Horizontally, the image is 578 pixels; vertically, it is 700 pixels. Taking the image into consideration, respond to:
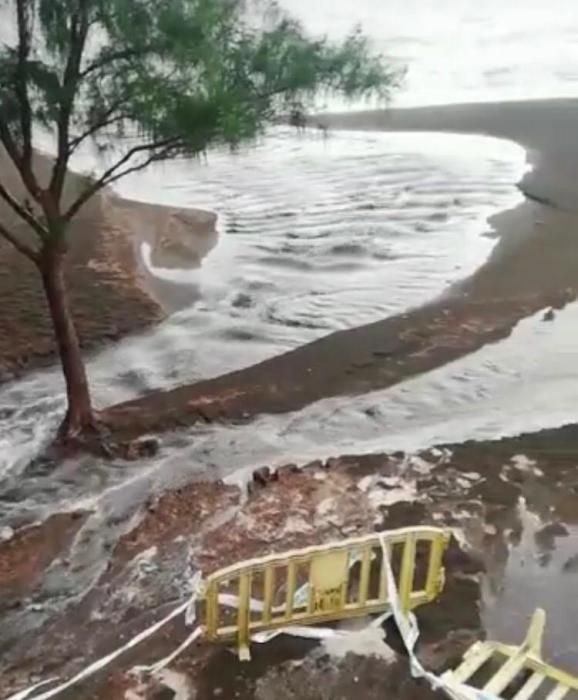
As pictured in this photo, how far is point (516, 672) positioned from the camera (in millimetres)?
7711

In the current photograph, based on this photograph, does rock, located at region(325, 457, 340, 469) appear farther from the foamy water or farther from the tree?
the tree

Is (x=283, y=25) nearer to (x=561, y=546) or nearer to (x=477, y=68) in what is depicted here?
(x=561, y=546)

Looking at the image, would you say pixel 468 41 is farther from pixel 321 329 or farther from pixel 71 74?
pixel 71 74

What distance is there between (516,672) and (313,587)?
64.1 inches

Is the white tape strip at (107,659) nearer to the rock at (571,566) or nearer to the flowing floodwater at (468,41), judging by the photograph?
the rock at (571,566)

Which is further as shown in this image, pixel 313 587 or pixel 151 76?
pixel 151 76

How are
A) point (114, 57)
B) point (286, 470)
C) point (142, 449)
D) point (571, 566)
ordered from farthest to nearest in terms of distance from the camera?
point (142, 449), point (286, 470), point (114, 57), point (571, 566)

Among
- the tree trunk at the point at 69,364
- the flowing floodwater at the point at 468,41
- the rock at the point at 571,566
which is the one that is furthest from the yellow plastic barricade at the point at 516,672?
the flowing floodwater at the point at 468,41

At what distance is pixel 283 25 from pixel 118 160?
2.25m

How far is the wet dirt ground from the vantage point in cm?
793

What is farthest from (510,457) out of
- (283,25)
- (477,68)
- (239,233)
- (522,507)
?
(477,68)

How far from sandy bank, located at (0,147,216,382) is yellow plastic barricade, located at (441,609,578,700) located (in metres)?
7.46

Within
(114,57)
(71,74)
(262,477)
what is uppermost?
(114,57)

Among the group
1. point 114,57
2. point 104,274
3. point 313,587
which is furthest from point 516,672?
point 104,274
